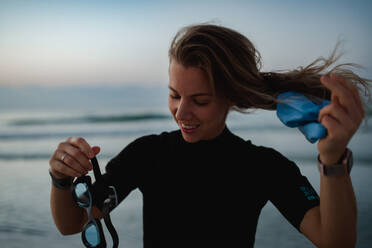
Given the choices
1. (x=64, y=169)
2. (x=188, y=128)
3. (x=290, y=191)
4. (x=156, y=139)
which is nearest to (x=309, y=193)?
(x=290, y=191)

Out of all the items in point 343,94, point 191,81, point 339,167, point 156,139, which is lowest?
point 156,139

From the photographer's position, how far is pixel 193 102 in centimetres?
164

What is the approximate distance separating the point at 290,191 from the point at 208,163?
407 millimetres

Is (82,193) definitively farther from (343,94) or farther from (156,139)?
(343,94)

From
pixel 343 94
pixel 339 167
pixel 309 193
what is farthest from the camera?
pixel 309 193

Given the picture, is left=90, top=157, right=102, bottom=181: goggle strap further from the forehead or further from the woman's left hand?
the woman's left hand

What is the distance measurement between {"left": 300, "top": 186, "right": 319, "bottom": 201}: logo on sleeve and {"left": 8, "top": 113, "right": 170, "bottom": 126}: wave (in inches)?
515

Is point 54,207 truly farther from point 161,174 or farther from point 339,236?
point 339,236

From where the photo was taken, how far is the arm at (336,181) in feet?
3.79

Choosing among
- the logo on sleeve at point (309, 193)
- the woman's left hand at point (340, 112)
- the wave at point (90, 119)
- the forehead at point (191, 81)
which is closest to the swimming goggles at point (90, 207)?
the forehead at point (191, 81)

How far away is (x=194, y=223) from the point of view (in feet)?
5.75

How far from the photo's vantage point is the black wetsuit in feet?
5.70

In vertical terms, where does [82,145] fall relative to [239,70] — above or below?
below

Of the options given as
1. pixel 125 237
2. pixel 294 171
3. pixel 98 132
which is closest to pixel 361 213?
pixel 125 237
